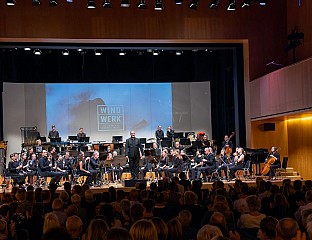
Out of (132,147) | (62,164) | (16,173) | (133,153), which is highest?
(132,147)

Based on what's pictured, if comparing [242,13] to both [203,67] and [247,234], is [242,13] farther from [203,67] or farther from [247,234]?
Answer: [247,234]

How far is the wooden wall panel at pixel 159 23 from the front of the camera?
56.2 feet

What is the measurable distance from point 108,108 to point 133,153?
24.6 feet

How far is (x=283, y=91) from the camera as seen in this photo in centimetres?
1652

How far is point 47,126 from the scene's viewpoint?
2231 centimetres

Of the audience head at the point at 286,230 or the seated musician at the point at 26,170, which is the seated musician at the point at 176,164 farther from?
the audience head at the point at 286,230

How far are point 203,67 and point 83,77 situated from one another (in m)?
5.09

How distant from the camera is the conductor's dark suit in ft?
50.9

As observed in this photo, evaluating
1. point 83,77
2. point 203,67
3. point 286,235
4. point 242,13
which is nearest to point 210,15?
point 242,13

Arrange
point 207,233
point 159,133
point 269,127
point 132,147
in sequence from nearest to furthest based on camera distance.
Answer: point 207,233 < point 132,147 < point 269,127 < point 159,133

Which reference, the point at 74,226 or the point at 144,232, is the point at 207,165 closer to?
the point at 74,226

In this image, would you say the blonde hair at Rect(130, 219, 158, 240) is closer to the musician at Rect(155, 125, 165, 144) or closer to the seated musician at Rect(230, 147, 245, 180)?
the seated musician at Rect(230, 147, 245, 180)

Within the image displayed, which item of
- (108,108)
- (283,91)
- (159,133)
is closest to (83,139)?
(159,133)

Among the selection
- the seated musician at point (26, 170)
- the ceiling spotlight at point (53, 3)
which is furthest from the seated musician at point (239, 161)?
the ceiling spotlight at point (53, 3)
